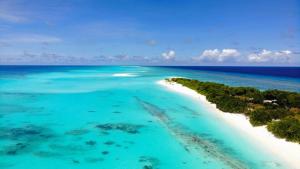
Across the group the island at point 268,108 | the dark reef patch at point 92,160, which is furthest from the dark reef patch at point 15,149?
the island at point 268,108

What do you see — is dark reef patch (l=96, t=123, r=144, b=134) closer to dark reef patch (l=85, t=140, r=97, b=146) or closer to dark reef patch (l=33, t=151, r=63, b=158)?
dark reef patch (l=85, t=140, r=97, b=146)

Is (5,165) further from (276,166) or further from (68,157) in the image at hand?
(276,166)

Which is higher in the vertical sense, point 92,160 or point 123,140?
point 123,140

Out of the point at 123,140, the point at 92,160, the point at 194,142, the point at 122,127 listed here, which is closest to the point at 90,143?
the point at 123,140

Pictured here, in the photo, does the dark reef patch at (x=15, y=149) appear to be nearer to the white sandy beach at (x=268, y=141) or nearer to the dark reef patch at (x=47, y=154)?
the dark reef patch at (x=47, y=154)

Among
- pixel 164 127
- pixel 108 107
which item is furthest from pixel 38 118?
pixel 164 127

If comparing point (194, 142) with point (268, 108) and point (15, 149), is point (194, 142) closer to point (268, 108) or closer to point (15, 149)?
point (15, 149)
